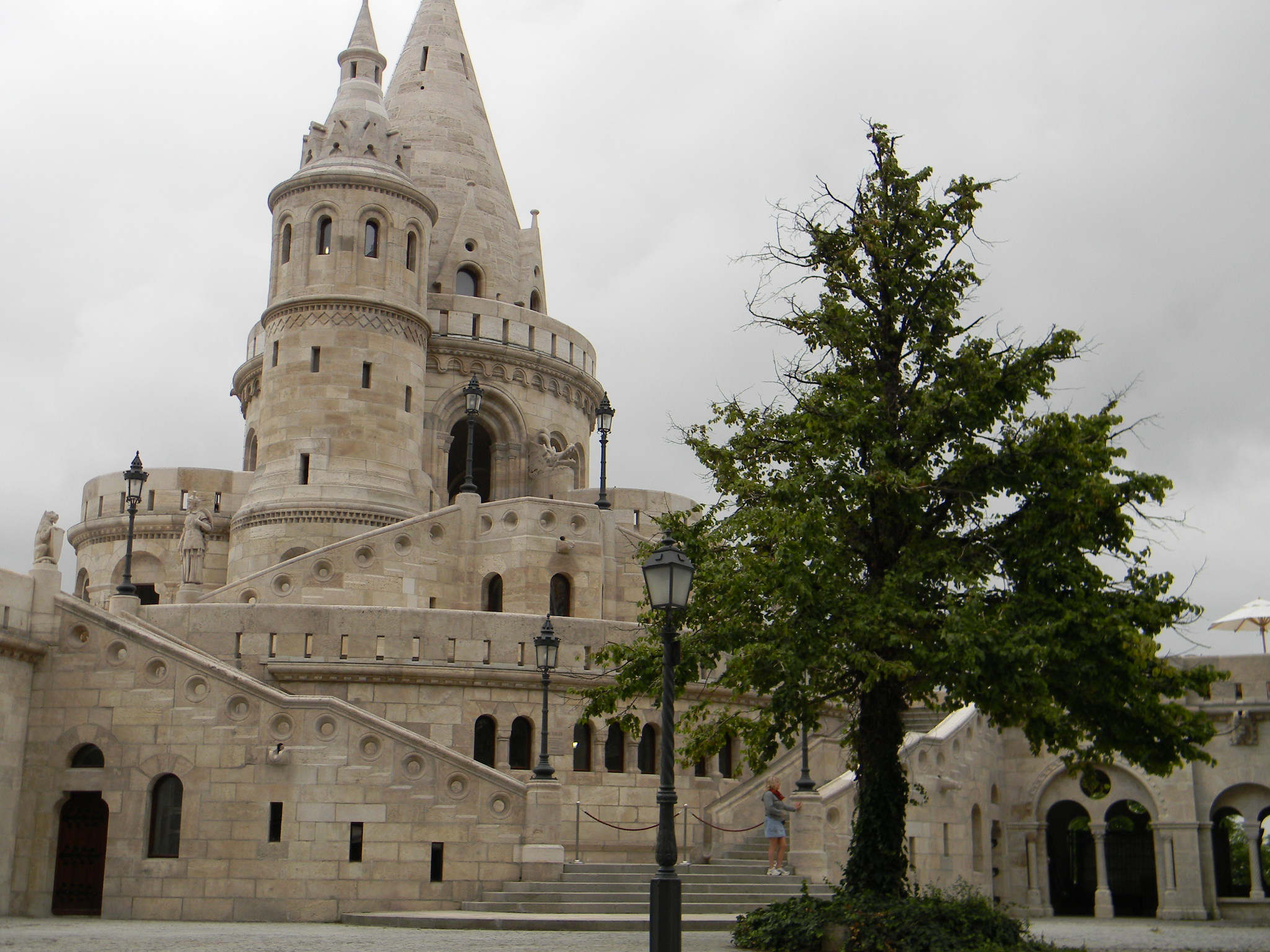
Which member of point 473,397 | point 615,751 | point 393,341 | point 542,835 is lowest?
point 542,835

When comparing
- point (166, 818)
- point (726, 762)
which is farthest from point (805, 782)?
point (166, 818)

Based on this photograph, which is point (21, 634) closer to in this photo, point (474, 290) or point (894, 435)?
point (894, 435)

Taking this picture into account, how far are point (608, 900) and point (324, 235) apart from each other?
2126cm

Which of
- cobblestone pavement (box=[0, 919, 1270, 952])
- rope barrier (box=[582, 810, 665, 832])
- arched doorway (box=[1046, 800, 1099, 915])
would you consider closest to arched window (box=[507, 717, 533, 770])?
rope barrier (box=[582, 810, 665, 832])

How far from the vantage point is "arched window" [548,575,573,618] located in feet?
104

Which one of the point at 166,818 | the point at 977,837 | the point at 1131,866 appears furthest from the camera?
the point at 1131,866

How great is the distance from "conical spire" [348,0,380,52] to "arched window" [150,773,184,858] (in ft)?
82.5

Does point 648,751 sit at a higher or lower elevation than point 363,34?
lower

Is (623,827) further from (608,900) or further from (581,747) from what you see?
(608,900)

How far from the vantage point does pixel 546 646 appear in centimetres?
2288

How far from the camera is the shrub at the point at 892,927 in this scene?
14.2 metres

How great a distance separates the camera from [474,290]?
43.6m

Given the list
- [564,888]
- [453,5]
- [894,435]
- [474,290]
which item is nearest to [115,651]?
[564,888]

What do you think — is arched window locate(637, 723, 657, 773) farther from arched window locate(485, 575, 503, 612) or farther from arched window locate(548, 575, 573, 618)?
arched window locate(485, 575, 503, 612)
